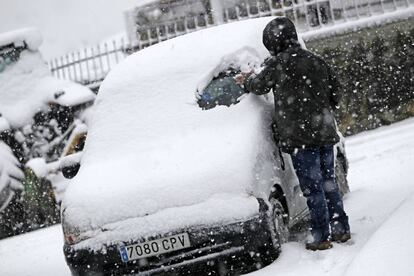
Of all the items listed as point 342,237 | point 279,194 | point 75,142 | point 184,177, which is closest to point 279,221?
point 279,194

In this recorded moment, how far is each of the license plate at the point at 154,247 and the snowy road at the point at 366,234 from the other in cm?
57

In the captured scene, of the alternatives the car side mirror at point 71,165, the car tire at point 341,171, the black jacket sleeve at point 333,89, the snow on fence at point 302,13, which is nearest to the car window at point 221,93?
the black jacket sleeve at point 333,89

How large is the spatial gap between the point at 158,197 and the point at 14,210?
7.17m

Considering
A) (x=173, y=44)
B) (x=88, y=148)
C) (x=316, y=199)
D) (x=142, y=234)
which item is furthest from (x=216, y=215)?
(x=173, y=44)

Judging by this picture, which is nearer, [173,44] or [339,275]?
[339,275]

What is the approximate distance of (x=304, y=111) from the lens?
4578 mm

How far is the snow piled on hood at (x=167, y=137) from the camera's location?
4340 mm

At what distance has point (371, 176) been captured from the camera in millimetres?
7652

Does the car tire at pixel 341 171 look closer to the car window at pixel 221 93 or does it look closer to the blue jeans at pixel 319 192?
the blue jeans at pixel 319 192

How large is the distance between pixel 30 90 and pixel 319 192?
409 inches

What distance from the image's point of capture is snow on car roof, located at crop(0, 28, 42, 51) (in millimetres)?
13570

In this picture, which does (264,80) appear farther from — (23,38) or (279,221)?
(23,38)

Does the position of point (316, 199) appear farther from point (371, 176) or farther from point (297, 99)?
point (371, 176)

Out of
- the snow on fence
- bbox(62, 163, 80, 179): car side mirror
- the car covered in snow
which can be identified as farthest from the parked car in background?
the car covered in snow
